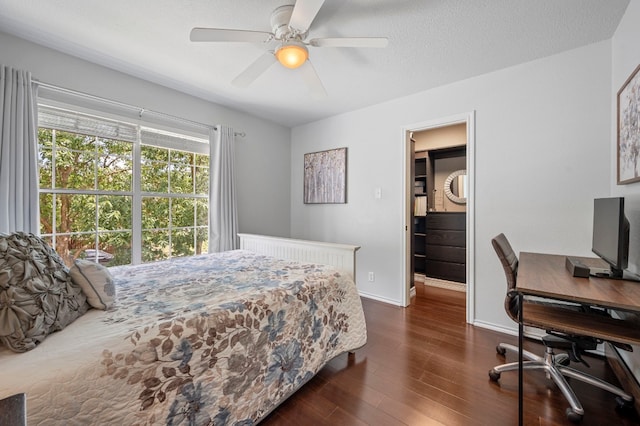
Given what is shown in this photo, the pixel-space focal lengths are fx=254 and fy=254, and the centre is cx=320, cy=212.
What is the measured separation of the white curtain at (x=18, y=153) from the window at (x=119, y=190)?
0.19 meters

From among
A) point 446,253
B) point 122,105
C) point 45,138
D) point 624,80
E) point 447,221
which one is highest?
point 122,105

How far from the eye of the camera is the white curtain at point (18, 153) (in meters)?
1.86

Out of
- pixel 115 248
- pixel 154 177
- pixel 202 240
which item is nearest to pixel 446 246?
pixel 202 240

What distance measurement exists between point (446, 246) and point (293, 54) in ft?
11.3

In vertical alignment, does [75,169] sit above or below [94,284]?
above

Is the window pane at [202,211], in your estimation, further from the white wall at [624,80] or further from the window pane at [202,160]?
the white wall at [624,80]

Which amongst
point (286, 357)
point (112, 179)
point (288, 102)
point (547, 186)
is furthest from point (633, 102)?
point (112, 179)

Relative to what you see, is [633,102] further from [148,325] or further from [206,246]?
[206,246]

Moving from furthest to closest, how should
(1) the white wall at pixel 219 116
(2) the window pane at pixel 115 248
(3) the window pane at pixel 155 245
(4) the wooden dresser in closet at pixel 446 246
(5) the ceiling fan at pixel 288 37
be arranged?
(4) the wooden dresser in closet at pixel 446 246
(3) the window pane at pixel 155 245
(2) the window pane at pixel 115 248
(1) the white wall at pixel 219 116
(5) the ceiling fan at pixel 288 37

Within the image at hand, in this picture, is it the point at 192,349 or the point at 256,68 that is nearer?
the point at 192,349

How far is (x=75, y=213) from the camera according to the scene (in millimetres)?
2357

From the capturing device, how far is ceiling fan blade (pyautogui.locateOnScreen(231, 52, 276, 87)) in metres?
1.85

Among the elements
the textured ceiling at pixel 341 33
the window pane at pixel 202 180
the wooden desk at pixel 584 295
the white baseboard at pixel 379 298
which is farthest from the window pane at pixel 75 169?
the wooden desk at pixel 584 295

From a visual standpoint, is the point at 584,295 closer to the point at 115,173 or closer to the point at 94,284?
the point at 94,284
